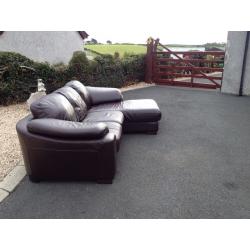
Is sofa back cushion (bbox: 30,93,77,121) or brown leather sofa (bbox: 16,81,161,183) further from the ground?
sofa back cushion (bbox: 30,93,77,121)

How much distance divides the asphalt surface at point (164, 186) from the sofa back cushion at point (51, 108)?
77cm

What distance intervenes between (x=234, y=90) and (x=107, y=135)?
590 centimetres

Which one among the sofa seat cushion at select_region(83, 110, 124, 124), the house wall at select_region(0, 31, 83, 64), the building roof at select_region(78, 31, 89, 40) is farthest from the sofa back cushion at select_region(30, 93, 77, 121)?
the building roof at select_region(78, 31, 89, 40)

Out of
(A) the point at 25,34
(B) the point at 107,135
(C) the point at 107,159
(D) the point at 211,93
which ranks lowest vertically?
(D) the point at 211,93

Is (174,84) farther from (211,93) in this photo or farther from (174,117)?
(174,117)

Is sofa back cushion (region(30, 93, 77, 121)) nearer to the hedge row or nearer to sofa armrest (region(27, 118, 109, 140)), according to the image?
sofa armrest (region(27, 118, 109, 140))

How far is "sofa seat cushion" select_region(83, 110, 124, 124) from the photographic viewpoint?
3463 millimetres

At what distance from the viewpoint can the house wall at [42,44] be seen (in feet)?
29.5

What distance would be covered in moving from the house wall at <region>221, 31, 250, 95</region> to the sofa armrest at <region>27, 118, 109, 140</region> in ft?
19.4

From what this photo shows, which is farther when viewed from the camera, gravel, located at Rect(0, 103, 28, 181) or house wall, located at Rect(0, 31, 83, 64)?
house wall, located at Rect(0, 31, 83, 64)

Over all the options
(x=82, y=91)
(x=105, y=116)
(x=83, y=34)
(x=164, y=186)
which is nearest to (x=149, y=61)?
(x=82, y=91)

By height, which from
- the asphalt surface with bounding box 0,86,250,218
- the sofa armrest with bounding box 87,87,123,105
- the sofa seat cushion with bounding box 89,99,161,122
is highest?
the sofa armrest with bounding box 87,87,123,105

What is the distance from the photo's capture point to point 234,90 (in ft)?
23.8
